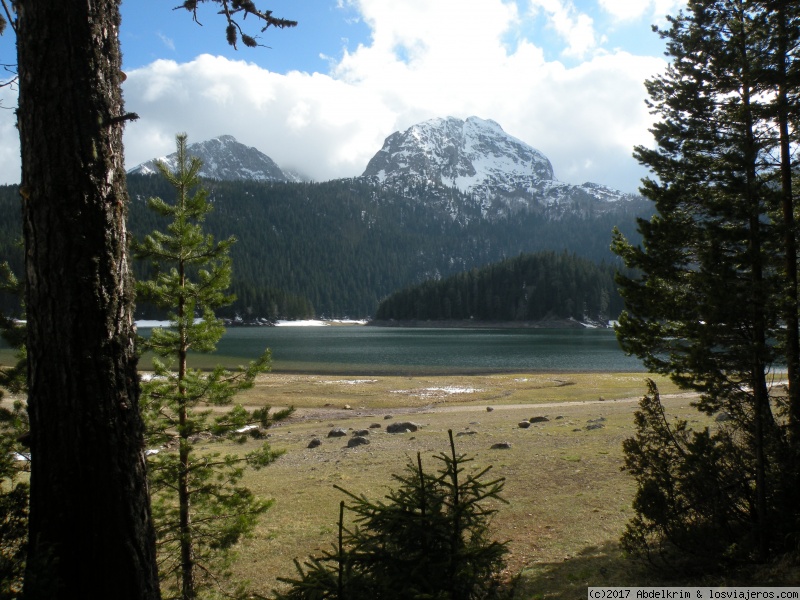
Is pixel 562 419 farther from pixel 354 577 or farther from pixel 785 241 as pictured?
pixel 354 577

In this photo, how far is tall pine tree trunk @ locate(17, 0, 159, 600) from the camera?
3645 mm

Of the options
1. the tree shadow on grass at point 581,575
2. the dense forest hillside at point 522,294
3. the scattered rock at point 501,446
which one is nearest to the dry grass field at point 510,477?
the tree shadow on grass at point 581,575

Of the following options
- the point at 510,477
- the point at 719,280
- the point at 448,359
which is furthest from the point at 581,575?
the point at 448,359

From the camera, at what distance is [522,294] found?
166m

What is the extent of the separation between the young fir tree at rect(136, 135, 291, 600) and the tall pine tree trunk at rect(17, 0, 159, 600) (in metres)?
3.85

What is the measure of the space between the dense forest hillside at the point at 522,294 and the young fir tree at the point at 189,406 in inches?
6045

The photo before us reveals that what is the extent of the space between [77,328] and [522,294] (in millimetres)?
167974

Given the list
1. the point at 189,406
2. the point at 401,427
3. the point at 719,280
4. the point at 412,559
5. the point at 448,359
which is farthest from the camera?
the point at 448,359

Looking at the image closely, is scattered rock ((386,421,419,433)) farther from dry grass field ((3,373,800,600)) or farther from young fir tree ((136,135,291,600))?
young fir tree ((136,135,291,600))

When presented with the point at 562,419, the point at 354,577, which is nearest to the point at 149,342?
the point at 354,577

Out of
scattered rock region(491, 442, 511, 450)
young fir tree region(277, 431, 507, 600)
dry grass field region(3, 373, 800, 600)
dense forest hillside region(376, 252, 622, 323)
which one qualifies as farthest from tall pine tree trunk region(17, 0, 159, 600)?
dense forest hillside region(376, 252, 622, 323)

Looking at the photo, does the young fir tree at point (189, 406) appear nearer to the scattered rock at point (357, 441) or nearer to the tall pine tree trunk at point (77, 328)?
the tall pine tree trunk at point (77, 328)

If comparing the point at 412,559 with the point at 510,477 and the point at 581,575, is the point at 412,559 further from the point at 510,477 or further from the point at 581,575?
the point at 510,477

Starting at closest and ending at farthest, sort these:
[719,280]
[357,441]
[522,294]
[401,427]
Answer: [719,280] < [357,441] < [401,427] < [522,294]
